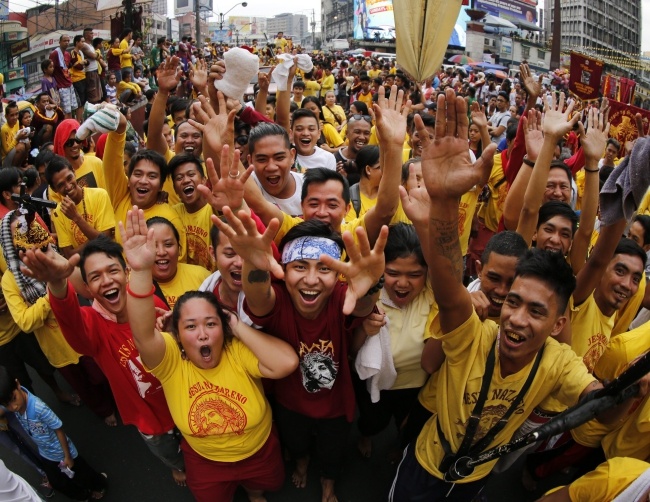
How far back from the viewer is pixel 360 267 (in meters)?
1.97

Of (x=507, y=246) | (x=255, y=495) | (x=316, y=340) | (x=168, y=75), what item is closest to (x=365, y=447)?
(x=255, y=495)

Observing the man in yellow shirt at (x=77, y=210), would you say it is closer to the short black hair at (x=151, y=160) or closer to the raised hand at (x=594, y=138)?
the short black hair at (x=151, y=160)

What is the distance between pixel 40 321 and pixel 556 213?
125 inches

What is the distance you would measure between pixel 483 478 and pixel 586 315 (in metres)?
1.05

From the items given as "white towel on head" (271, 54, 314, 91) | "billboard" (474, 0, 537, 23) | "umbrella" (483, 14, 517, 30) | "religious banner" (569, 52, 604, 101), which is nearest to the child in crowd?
"white towel on head" (271, 54, 314, 91)

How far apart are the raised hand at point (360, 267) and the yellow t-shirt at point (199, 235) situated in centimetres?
168

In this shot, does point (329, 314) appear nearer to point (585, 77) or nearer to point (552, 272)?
A: point (552, 272)

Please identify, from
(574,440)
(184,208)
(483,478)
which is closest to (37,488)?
(184,208)

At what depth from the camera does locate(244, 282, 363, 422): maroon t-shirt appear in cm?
229

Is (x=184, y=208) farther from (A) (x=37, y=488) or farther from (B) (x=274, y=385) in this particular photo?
(A) (x=37, y=488)

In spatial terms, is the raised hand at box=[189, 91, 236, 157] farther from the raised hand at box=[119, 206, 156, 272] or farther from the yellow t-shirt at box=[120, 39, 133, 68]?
the yellow t-shirt at box=[120, 39, 133, 68]

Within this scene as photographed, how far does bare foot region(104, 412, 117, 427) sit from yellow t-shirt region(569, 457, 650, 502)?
297cm

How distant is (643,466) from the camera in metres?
1.89

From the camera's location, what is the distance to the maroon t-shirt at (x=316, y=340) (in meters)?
2.29
